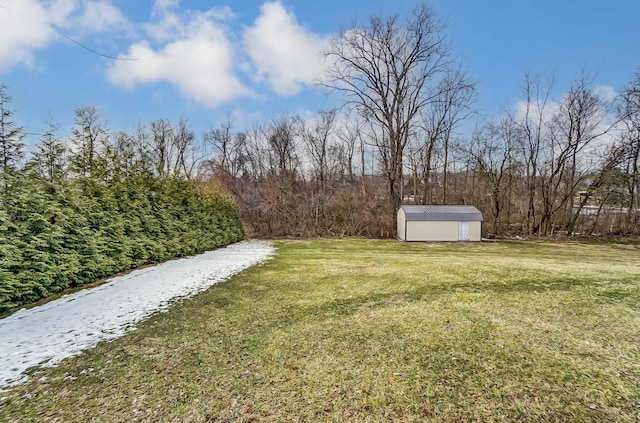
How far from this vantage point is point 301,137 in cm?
2111

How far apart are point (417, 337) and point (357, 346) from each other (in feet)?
2.26

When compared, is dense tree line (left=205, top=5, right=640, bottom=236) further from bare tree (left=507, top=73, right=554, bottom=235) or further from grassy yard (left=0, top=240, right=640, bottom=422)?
grassy yard (left=0, top=240, right=640, bottom=422)

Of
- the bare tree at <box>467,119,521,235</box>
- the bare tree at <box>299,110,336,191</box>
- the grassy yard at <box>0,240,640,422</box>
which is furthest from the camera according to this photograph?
the bare tree at <box>299,110,336,191</box>

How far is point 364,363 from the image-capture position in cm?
261

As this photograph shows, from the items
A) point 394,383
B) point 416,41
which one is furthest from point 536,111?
point 394,383

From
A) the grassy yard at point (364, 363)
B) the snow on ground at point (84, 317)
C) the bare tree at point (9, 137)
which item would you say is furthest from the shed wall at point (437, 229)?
the bare tree at point (9, 137)

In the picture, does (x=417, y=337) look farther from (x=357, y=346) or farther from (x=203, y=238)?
(x=203, y=238)

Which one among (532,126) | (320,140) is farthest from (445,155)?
(320,140)

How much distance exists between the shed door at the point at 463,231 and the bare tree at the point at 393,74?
12.9 feet

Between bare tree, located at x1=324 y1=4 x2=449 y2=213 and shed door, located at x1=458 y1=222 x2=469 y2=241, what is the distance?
393cm

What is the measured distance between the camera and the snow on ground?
2785 mm

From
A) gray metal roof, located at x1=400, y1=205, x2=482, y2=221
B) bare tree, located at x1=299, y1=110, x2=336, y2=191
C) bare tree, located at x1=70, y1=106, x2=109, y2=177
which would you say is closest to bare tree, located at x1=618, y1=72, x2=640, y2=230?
gray metal roof, located at x1=400, y1=205, x2=482, y2=221

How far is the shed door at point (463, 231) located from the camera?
15211 millimetres

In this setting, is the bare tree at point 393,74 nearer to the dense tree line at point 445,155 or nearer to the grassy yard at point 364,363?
the dense tree line at point 445,155
